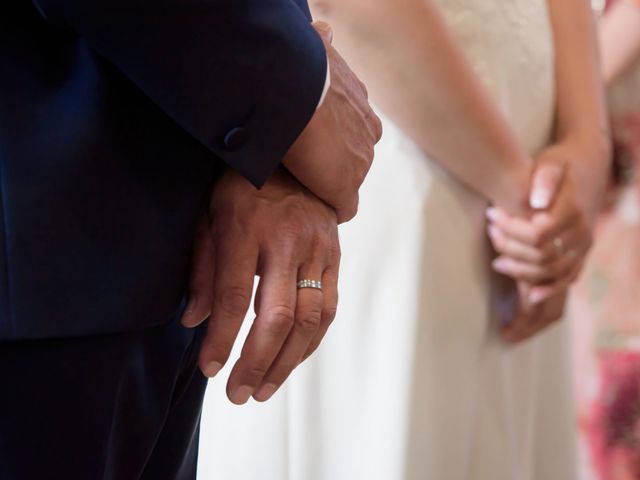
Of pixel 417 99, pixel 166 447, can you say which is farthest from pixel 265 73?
pixel 417 99

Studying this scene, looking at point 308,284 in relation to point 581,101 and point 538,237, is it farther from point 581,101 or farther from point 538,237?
point 581,101

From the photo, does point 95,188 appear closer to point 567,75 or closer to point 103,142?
point 103,142

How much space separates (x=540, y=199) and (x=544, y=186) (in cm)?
2

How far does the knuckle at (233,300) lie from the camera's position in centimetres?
69

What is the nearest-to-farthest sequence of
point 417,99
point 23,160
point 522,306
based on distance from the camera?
point 23,160 → point 417,99 → point 522,306

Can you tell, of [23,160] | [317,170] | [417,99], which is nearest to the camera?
[23,160]

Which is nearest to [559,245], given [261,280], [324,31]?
[324,31]

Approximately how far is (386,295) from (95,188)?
741mm

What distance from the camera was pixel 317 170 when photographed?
28.4 inches

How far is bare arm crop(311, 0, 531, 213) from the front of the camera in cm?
119

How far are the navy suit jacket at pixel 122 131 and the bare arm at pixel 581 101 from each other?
2.80 feet

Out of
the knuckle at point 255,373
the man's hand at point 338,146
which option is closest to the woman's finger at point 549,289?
the man's hand at point 338,146

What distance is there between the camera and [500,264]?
54.1 inches

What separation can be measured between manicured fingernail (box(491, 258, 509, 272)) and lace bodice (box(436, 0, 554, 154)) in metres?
0.19
